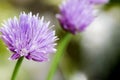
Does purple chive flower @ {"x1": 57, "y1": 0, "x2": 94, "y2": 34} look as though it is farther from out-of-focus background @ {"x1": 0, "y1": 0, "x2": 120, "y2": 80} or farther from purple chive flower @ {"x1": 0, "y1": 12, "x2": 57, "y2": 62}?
out-of-focus background @ {"x1": 0, "y1": 0, "x2": 120, "y2": 80}

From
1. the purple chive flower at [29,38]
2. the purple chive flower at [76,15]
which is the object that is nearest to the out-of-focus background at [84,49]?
the purple chive flower at [76,15]

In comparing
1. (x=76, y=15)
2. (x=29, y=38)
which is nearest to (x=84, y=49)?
(x=76, y=15)

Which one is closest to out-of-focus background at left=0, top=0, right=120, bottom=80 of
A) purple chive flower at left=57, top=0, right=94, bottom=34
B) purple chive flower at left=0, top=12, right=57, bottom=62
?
purple chive flower at left=57, top=0, right=94, bottom=34

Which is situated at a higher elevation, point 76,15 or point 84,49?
point 84,49

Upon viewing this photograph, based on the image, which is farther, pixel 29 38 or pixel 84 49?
pixel 84 49

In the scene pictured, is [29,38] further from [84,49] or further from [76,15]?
[84,49]

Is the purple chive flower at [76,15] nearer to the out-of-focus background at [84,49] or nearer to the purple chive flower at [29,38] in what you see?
the purple chive flower at [29,38]
